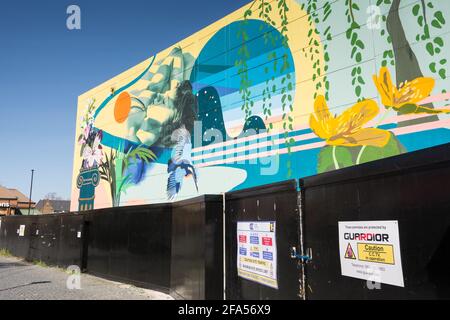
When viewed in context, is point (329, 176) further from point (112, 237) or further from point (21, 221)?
point (21, 221)

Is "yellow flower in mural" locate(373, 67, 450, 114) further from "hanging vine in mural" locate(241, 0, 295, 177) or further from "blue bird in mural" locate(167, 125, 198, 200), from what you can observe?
"blue bird in mural" locate(167, 125, 198, 200)

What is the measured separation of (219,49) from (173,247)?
27.1 feet

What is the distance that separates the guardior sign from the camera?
19.5ft

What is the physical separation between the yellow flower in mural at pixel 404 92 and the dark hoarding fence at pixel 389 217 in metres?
5.53

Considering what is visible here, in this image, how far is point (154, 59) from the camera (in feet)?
64.2

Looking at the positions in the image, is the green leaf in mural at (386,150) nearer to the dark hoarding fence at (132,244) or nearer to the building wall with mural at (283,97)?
the building wall with mural at (283,97)

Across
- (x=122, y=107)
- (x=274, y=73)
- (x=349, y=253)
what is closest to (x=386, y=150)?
(x=274, y=73)

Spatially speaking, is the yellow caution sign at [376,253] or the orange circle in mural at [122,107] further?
the orange circle in mural at [122,107]

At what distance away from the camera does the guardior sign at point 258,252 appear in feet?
19.5

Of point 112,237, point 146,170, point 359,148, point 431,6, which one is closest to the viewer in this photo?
point 431,6

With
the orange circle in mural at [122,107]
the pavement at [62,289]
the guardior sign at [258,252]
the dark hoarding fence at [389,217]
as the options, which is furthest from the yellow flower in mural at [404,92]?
the orange circle in mural at [122,107]

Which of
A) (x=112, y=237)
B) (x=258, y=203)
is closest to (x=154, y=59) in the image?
(x=112, y=237)

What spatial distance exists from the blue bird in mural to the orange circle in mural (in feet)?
16.3

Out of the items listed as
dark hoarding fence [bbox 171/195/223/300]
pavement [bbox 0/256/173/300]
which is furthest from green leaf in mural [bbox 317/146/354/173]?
pavement [bbox 0/256/173/300]
